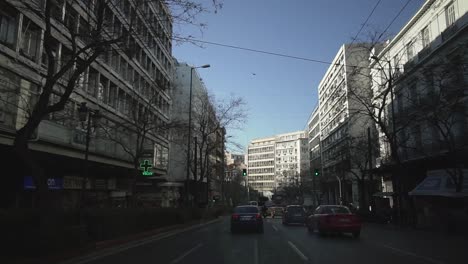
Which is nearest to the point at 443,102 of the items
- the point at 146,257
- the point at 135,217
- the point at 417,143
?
the point at 417,143

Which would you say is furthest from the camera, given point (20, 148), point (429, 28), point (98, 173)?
point (98, 173)

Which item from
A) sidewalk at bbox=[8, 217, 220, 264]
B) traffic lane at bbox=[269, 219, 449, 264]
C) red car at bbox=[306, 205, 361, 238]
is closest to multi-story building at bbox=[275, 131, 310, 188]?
red car at bbox=[306, 205, 361, 238]

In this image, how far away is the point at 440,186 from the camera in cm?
2852

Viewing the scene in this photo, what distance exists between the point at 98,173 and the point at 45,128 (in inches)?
667

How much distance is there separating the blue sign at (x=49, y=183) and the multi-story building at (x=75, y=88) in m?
0.08

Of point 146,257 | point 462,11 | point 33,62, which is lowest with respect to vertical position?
point 146,257

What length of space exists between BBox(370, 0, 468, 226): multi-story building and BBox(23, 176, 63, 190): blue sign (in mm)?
23504

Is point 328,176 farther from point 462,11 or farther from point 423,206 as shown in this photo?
point 462,11

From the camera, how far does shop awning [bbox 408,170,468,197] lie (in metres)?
26.4

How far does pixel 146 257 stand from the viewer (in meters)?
13.9

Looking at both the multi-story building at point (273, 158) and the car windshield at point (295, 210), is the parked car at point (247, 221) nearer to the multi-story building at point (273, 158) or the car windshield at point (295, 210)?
the car windshield at point (295, 210)

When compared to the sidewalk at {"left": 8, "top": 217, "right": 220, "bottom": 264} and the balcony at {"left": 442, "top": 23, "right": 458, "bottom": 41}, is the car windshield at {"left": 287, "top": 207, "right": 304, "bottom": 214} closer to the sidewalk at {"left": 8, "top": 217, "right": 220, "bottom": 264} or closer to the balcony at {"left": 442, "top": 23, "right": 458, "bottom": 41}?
the sidewalk at {"left": 8, "top": 217, "right": 220, "bottom": 264}

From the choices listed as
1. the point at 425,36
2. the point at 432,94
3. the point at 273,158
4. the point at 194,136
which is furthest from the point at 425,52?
the point at 273,158

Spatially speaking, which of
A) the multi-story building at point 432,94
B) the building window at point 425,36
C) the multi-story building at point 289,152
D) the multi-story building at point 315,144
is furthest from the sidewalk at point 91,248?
the multi-story building at point 289,152
